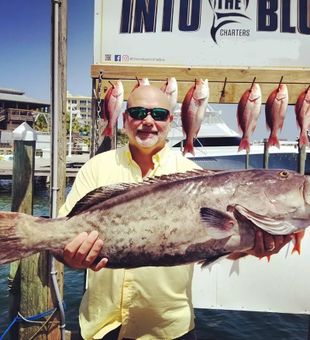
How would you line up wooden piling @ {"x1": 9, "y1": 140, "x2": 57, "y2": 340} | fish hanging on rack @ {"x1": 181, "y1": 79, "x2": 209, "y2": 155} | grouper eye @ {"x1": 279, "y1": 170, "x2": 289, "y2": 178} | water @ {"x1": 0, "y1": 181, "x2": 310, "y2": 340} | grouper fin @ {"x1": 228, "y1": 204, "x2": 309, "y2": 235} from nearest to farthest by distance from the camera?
grouper fin @ {"x1": 228, "y1": 204, "x2": 309, "y2": 235}, grouper eye @ {"x1": 279, "y1": 170, "x2": 289, "y2": 178}, fish hanging on rack @ {"x1": 181, "y1": 79, "x2": 209, "y2": 155}, wooden piling @ {"x1": 9, "y1": 140, "x2": 57, "y2": 340}, water @ {"x1": 0, "y1": 181, "x2": 310, "y2": 340}

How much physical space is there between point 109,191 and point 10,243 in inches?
24.6

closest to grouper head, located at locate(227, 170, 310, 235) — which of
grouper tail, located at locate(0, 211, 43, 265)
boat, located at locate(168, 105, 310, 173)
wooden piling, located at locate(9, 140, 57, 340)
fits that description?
grouper tail, located at locate(0, 211, 43, 265)

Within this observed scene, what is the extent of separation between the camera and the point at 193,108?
4.60 m

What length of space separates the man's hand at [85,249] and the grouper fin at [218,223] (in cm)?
62

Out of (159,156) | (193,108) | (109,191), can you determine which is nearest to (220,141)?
(193,108)

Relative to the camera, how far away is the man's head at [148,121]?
2.85m

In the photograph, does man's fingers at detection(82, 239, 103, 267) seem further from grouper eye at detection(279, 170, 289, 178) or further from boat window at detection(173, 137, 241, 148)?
boat window at detection(173, 137, 241, 148)

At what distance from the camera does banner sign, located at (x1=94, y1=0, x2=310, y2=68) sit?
15.5 ft

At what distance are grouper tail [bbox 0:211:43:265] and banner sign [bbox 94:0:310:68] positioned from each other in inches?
117

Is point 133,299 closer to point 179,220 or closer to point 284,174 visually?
point 179,220

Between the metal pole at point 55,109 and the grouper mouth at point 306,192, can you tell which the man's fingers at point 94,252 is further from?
the metal pole at point 55,109

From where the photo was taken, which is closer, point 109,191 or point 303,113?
point 109,191

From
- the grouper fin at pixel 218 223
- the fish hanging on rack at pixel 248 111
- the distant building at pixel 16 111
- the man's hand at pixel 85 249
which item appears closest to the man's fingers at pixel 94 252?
the man's hand at pixel 85 249

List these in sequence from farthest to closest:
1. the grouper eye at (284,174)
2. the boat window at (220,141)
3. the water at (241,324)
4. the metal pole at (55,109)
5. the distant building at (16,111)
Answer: the distant building at (16,111), the boat window at (220,141), the water at (241,324), the metal pole at (55,109), the grouper eye at (284,174)
